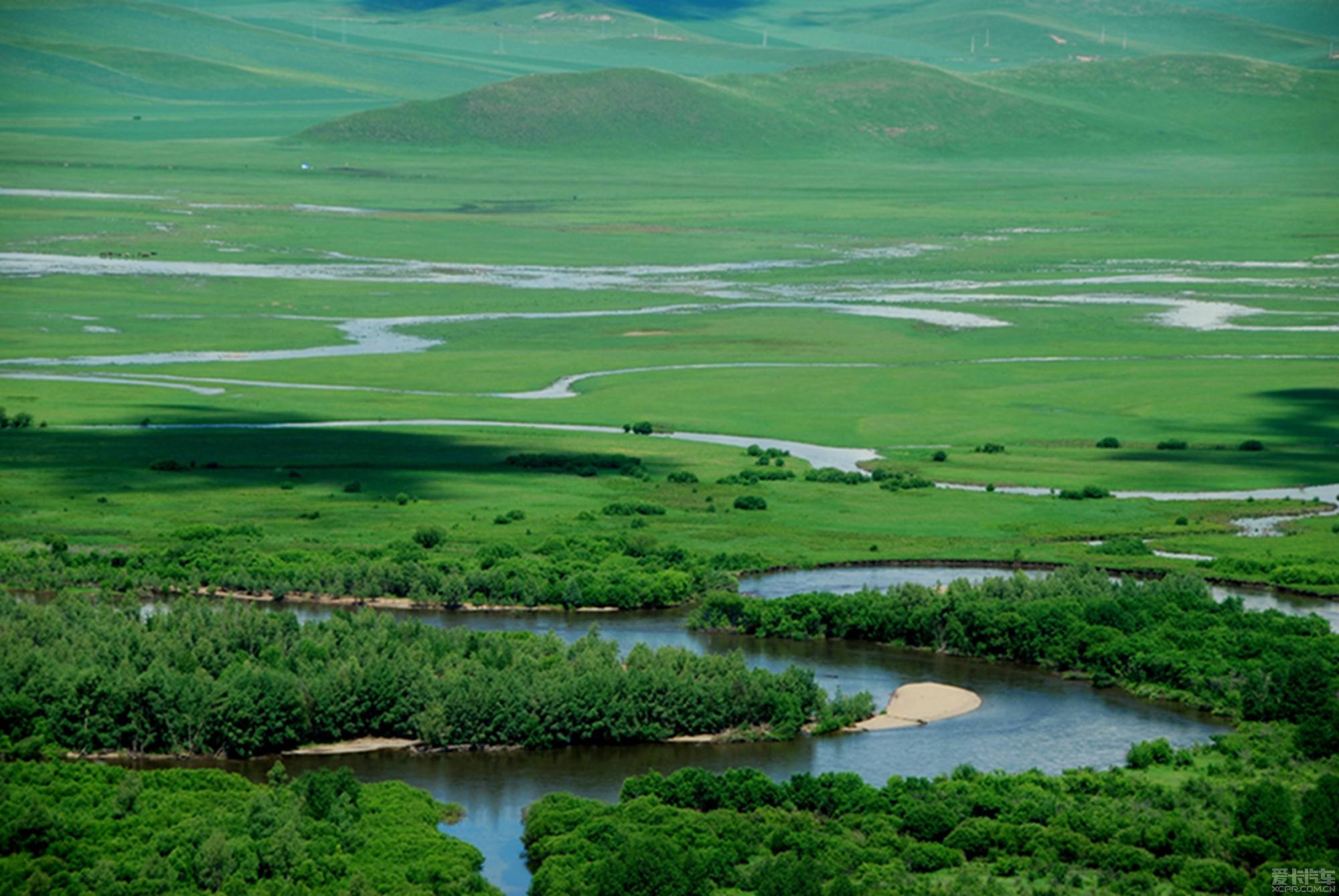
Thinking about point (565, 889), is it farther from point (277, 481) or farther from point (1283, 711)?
point (277, 481)

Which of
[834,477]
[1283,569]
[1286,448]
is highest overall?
[1286,448]

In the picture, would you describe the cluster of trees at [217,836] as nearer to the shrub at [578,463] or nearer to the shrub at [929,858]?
the shrub at [929,858]

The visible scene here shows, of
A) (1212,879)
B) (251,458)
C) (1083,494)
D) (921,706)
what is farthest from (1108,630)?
(251,458)

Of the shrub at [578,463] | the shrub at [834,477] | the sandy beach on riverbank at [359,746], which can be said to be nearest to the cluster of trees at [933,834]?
the sandy beach on riverbank at [359,746]

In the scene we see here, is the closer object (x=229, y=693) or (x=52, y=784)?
(x=52, y=784)

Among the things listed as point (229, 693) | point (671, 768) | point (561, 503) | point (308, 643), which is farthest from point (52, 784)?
point (561, 503)

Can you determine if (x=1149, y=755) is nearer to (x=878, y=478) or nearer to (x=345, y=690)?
(x=345, y=690)

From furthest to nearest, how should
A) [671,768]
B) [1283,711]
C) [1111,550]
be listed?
1. [1111,550]
2. [1283,711]
3. [671,768]
